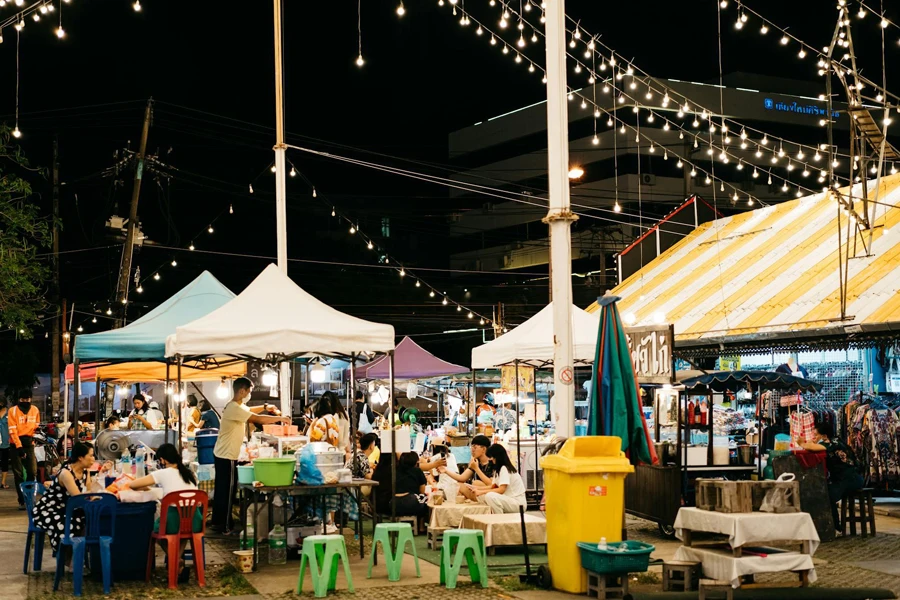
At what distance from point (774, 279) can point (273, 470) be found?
1091 cm

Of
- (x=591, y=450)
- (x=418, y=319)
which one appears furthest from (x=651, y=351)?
(x=418, y=319)

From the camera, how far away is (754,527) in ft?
26.7

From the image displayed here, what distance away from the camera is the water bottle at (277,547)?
33.4 ft

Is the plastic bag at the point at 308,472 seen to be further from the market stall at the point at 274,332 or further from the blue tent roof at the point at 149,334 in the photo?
the blue tent roof at the point at 149,334

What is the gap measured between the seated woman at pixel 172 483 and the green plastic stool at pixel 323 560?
4.05ft

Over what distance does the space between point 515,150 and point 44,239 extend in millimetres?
46924

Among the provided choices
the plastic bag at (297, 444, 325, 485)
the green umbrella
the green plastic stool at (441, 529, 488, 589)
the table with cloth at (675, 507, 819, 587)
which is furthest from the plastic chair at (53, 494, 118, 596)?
the table with cloth at (675, 507, 819, 587)

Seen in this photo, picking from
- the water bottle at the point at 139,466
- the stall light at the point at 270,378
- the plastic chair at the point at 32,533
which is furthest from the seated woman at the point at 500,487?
the stall light at the point at 270,378

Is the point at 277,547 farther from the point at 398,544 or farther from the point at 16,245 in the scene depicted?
the point at 16,245

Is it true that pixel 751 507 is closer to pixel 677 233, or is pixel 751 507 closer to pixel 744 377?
pixel 744 377

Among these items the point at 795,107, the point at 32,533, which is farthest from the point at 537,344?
the point at 795,107

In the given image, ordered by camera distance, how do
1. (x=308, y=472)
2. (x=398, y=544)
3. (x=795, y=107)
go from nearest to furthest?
1. (x=398, y=544)
2. (x=308, y=472)
3. (x=795, y=107)

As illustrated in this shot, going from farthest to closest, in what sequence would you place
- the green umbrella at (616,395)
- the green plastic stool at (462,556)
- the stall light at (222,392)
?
the stall light at (222,392), the green umbrella at (616,395), the green plastic stool at (462,556)

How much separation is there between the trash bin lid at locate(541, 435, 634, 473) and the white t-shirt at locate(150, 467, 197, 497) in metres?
3.50
